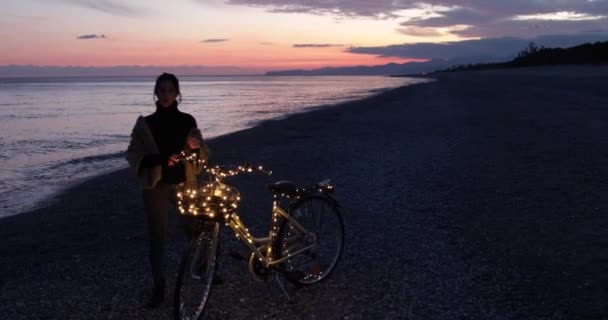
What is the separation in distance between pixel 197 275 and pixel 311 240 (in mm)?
1388

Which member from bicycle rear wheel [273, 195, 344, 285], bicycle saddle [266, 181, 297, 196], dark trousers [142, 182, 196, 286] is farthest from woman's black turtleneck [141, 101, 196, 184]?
bicycle rear wheel [273, 195, 344, 285]

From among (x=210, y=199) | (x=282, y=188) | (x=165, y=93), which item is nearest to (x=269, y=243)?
(x=282, y=188)

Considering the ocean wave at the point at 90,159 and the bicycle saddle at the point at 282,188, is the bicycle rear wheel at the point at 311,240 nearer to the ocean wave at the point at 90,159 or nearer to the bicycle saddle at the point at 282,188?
the bicycle saddle at the point at 282,188

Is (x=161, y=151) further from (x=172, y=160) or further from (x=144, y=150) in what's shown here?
(x=172, y=160)

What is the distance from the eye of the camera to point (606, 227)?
24.9 ft

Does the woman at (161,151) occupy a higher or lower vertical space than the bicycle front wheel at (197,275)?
higher

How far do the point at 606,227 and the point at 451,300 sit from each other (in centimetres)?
350

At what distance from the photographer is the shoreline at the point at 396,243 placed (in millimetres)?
5352

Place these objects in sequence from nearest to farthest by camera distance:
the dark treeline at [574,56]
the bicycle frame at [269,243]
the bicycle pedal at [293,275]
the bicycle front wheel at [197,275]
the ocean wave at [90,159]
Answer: the bicycle front wheel at [197,275] → the bicycle frame at [269,243] → the bicycle pedal at [293,275] → the ocean wave at [90,159] → the dark treeline at [574,56]

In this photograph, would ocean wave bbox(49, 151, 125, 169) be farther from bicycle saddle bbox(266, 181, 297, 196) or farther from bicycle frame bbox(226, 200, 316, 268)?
bicycle saddle bbox(266, 181, 297, 196)

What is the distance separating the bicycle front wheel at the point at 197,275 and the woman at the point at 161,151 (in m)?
0.65

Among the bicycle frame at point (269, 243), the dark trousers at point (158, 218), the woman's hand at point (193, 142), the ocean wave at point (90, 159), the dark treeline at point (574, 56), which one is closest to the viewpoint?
the woman's hand at point (193, 142)

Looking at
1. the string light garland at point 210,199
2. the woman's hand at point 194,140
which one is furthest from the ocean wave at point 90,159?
A: the string light garland at point 210,199

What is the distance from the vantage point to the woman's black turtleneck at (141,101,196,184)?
16.4ft
